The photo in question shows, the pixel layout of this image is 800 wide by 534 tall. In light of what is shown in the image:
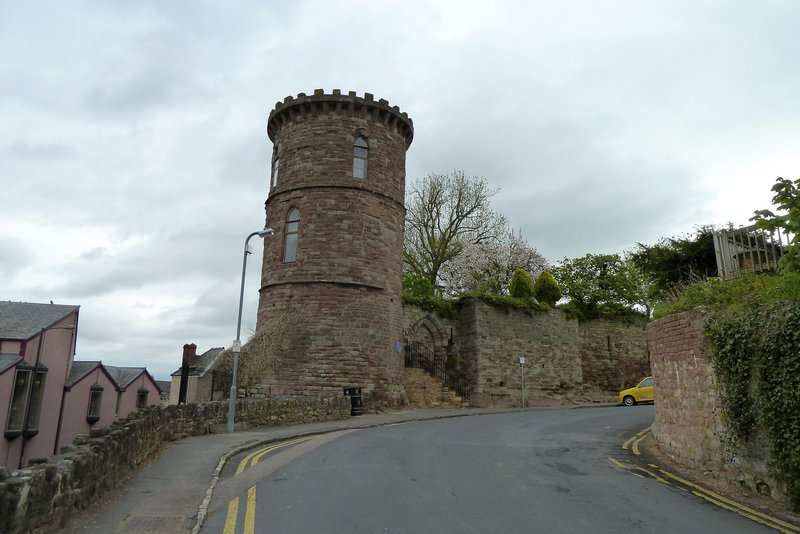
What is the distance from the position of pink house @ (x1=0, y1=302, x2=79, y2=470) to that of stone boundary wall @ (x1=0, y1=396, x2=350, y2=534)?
3.36 metres

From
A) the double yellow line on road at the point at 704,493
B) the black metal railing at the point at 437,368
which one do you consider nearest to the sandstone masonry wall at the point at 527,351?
the black metal railing at the point at 437,368

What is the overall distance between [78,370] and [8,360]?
4.53 meters

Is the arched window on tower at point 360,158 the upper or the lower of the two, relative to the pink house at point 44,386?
upper

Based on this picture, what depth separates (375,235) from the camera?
2311 cm

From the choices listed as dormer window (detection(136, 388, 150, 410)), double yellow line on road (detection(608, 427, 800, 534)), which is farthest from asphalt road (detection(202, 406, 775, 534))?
dormer window (detection(136, 388, 150, 410))

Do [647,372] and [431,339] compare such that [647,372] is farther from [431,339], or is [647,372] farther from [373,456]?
[373,456]

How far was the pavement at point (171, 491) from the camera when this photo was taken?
5.97 metres

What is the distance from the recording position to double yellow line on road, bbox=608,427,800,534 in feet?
20.4

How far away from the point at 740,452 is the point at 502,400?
1941 cm

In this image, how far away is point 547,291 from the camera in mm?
31922

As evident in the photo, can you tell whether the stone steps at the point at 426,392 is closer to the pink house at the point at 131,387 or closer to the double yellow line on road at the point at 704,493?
the pink house at the point at 131,387

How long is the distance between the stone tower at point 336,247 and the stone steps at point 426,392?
1.49 m

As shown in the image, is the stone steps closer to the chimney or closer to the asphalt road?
the chimney

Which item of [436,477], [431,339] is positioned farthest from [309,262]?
[436,477]
